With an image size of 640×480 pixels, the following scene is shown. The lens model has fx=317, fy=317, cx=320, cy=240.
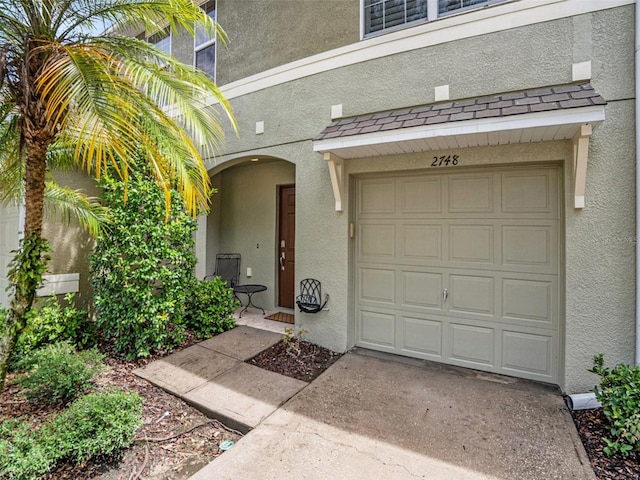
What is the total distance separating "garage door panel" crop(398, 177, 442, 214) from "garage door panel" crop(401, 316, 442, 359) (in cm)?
159

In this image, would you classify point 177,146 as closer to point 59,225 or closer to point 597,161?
point 59,225

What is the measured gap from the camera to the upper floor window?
425 cm

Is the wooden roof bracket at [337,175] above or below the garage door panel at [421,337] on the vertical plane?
above

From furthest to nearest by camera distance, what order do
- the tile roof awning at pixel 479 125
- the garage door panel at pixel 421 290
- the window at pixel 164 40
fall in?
1. the window at pixel 164 40
2. the garage door panel at pixel 421 290
3. the tile roof awning at pixel 479 125

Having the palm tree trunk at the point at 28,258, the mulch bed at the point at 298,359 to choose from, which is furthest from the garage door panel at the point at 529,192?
the palm tree trunk at the point at 28,258

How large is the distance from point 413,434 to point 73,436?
3040 millimetres

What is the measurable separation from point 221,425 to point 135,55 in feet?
13.5

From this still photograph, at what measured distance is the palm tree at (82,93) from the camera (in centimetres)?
282

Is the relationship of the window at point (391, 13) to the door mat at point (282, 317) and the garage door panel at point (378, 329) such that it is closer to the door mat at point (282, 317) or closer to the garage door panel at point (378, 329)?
the garage door panel at point (378, 329)

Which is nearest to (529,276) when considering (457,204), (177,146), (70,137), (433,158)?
(457,204)

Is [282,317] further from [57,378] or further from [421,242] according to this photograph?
[57,378]

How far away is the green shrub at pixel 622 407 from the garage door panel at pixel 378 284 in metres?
2.41

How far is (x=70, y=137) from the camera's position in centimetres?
381

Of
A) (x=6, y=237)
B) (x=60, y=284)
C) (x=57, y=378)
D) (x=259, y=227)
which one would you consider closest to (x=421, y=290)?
(x=259, y=227)
